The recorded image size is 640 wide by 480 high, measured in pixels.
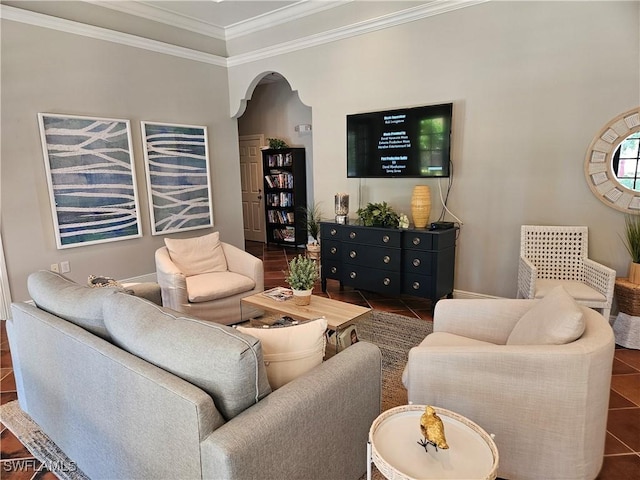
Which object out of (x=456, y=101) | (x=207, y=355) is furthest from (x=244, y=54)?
(x=207, y=355)

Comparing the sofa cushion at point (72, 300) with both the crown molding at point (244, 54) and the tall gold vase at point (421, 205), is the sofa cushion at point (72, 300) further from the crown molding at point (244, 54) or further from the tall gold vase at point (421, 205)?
the crown molding at point (244, 54)

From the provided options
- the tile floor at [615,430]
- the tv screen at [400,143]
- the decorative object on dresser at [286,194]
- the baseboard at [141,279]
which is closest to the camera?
the tile floor at [615,430]

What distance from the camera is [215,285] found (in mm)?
3371

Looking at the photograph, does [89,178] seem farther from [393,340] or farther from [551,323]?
[551,323]

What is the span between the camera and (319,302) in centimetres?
291

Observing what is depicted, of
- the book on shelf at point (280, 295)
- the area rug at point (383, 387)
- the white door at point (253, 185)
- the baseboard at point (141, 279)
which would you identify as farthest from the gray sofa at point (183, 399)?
the white door at point (253, 185)

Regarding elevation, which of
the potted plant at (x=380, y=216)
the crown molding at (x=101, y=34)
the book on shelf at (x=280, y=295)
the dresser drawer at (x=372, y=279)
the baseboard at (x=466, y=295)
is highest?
the crown molding at (x=101, y=34)

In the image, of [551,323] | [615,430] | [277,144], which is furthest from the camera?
[277,144]

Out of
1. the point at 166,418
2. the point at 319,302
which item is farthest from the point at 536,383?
the point at 319,302

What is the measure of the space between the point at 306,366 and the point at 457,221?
2954mm

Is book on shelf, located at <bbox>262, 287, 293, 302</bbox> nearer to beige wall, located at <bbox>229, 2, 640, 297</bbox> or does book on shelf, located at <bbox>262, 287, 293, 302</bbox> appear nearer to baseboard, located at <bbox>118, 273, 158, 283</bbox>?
beige wall, located at <bbox>229, 2, 640, 297</bbox>

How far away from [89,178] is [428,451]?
14.2 feet

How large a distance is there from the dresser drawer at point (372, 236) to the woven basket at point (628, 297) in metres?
1.78

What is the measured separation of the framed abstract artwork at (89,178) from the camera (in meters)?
3.97
